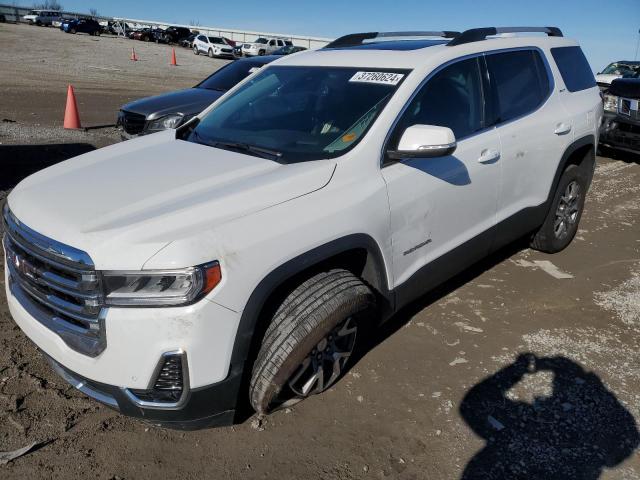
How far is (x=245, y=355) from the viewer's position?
2.35 metres

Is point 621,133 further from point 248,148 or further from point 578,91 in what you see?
point 248,148

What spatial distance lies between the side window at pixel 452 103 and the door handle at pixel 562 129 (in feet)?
3.33

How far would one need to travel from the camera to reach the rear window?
4.49m

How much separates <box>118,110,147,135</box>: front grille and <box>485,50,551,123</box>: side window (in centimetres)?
489

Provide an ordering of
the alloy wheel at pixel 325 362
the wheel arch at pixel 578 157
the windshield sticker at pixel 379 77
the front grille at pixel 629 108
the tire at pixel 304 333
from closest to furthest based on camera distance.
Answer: the tire at pixel 304 333 < the alloy wheel at pixel 325 362 < the windshield sticker at pixel 379 77 < the wheel arch at pixel 578 157 < the front grille at pixel 629 108

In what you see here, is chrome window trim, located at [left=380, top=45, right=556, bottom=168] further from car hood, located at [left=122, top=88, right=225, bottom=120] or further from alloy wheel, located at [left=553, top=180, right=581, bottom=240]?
car hood, located at [left=122, top=88, right=225, bottom=120]

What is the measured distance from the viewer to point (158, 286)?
215 cm

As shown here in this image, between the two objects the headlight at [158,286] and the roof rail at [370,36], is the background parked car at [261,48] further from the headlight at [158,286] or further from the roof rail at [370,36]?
the headlight at [158,286]

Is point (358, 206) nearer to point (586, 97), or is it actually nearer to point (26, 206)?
point (26, 206)

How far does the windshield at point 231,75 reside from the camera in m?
8.15

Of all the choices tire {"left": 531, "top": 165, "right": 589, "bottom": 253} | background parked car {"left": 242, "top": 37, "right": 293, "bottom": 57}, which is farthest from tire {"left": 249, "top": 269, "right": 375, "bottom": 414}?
background parked car {"left": 242, "top": 37, "right": 293, "bottom": 57}

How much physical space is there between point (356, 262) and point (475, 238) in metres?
1.11

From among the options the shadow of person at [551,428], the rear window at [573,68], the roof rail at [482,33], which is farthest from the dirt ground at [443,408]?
the roof rail at [482,33]

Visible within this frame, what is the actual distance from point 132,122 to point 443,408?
19.7ft
